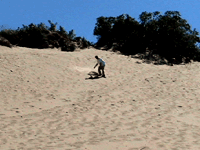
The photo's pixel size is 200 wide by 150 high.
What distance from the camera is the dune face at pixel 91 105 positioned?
21.8 ft

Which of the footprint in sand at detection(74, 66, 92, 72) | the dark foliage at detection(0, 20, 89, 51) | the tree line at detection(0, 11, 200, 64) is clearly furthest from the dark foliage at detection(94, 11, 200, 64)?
the footprint in sand at detection(74, 66, 92, 72)

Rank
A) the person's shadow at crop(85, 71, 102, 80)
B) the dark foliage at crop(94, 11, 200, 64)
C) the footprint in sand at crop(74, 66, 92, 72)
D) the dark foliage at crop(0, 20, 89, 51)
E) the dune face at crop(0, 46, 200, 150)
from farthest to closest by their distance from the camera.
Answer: the dark foliage at crop(94, 11, 200, 64) → the dark foliage at crop(0, 20, 89, 51) → the footprint in sand at crop(74, 66, 92, 72) → the person's shadow at crop(85, 71, 102, 80) → the dune face at crop(0, 46, 200, 150)

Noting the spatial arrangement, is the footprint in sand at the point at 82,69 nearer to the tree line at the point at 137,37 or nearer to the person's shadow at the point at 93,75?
the person's shadow at the point at 93,75

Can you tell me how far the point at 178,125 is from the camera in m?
7.66

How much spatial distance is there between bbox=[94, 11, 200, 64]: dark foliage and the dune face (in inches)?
255

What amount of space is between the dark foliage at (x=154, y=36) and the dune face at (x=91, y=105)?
21.3 feet

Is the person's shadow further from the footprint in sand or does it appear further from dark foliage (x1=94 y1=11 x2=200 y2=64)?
dark foliage (x1=94 y1=11 x2=200 y2=64)

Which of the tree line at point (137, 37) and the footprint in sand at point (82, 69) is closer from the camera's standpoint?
the footprint in sand at point (82, 69)

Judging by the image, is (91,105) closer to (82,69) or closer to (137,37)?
(82,69)

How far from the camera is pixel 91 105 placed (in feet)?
32.9

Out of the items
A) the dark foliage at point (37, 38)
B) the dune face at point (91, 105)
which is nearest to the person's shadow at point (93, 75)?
the dune face at point (91, 105)

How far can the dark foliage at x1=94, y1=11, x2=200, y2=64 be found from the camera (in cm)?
2331

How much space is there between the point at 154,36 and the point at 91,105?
16.7m

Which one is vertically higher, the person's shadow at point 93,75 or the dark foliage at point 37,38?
the dark foliage at point 37,38
